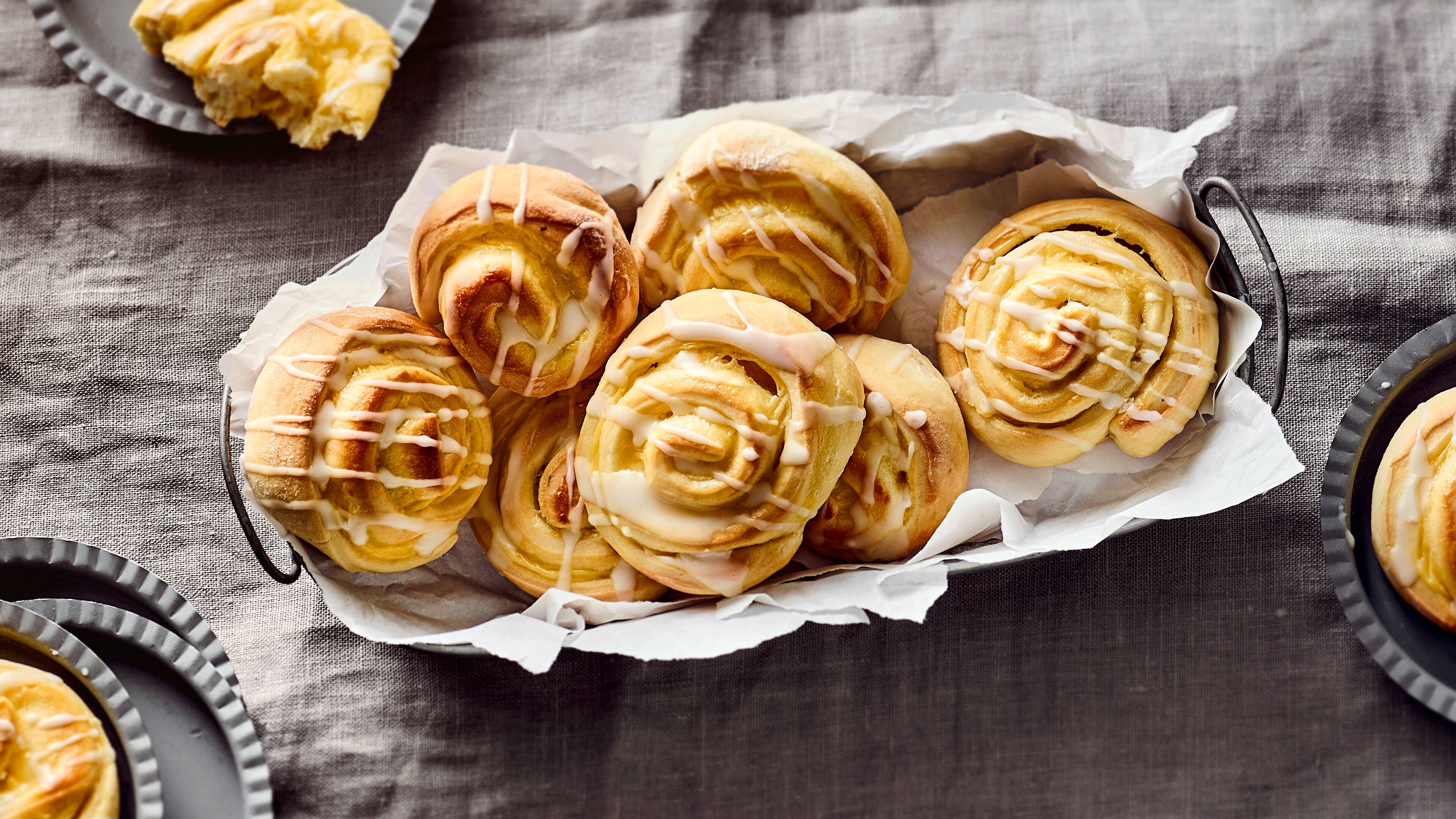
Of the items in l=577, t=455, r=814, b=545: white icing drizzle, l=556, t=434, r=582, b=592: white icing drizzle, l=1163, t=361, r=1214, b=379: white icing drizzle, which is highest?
l=1163, t=361, r=1214, b=379: white icing drizzle

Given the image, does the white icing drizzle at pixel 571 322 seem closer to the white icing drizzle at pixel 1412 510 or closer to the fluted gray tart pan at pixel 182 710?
the fluted gray tart pan at pixel 182 710

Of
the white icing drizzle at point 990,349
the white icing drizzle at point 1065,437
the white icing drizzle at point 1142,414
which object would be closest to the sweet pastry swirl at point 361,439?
the white icing drizzle at point 990,349

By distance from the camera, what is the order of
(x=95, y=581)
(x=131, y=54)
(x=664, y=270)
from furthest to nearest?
(x=131, y=54) → (x=95, y=581) → (x=664, y=270)

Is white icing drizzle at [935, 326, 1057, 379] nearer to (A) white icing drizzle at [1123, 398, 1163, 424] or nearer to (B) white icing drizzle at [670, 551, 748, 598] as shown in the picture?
→ (A) white icing drizzle at [1123, 398, 1163, 424]

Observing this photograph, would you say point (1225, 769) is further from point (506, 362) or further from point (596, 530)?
point (506, 362)

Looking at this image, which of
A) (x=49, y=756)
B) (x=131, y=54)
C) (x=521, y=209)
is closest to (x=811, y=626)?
(x=521, y=209)

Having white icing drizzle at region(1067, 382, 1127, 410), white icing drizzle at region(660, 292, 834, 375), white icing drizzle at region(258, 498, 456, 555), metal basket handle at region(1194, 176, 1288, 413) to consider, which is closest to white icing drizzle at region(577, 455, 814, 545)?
white icing drizzle at region(660, 292, 834, 375)

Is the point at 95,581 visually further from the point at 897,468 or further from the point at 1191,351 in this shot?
the point at 1191,351

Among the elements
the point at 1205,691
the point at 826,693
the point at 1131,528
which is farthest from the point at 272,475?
the point at 1205,691
